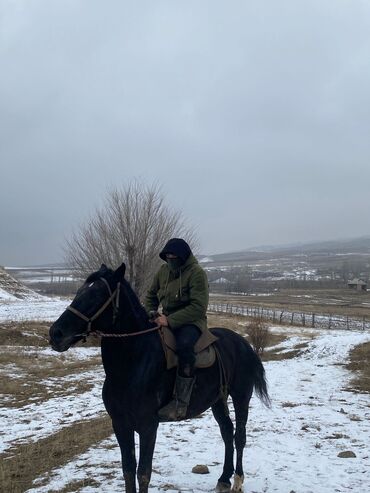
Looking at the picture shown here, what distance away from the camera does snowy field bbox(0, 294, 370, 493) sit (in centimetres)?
548

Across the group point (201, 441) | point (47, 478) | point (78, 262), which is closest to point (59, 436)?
point (47, 478)

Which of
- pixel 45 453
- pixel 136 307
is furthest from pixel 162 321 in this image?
pixel 45 453

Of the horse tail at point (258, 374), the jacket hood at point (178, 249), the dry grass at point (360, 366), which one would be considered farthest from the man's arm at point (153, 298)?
the dry grass at point (360, 366)

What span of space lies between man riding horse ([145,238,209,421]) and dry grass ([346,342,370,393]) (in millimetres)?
8366

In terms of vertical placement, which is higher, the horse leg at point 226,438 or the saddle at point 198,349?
the saddle at point 198,349

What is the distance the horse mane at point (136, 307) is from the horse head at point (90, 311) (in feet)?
0.37

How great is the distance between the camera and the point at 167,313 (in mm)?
5016

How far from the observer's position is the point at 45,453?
656cm

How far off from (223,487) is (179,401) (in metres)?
1.55

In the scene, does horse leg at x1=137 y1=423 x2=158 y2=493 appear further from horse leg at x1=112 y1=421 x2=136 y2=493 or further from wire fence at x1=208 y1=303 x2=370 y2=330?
wire fence at x1=208 y1=303 x2=370 y2=330

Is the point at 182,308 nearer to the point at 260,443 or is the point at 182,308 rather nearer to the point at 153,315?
the point at 153,315

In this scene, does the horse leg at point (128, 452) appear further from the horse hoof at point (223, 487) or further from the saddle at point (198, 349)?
the horse hoof at point (223, 487)

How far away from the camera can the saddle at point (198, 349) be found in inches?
179

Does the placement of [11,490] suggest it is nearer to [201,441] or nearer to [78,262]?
[201,441]
